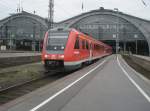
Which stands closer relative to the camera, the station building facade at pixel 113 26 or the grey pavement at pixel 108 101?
the grey pavement at pixel 108 101

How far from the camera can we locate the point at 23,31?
118 meters

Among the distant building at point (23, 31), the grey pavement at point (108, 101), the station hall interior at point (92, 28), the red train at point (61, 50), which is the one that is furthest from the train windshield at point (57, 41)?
the distant building at point (23, 31)

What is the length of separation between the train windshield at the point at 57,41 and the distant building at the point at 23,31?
9093 cm

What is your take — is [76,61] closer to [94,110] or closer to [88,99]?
[88,99]

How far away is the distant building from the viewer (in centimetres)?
11738

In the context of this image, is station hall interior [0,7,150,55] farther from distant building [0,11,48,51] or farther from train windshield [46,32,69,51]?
train windshield [46,32,69,51]

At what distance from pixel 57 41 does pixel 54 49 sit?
0.74 m

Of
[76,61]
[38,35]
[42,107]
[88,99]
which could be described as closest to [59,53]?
[76,61]

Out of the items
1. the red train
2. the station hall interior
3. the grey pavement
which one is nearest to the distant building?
the station hall interior

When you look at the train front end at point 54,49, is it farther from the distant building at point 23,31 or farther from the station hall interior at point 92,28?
the distant building at point 23,31

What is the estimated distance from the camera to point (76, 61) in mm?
23078

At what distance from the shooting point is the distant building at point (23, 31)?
385 feet

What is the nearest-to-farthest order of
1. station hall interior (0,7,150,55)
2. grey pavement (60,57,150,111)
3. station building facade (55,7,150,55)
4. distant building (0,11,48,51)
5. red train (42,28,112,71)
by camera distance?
grey pavement (60,57,150,111), red train (42,28,112,71), station building facade (55,7,150,55), station hall interior (0,7,150,55), distant building (0,11,48,51)

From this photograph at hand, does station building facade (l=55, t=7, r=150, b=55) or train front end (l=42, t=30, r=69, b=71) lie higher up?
station building facade (l=55, t=7, r=150, b=55)
